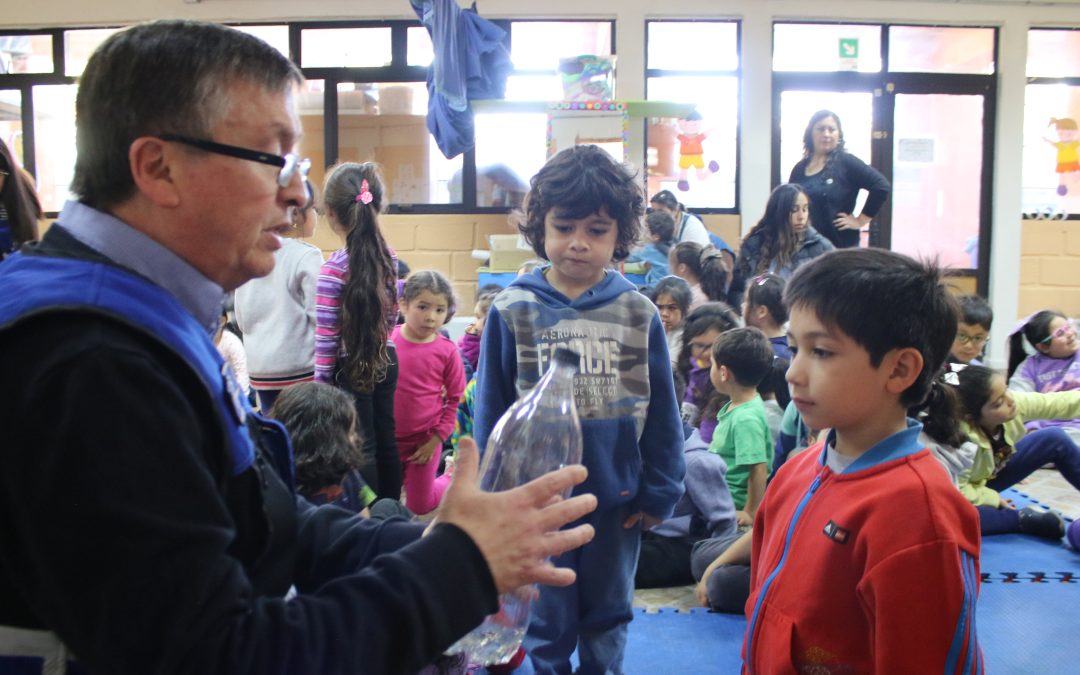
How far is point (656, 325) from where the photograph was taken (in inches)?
82.8

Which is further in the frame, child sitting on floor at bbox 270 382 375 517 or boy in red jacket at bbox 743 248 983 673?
child sitting on floor at bbox 270 382 375 517

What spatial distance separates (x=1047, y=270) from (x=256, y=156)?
8460mm

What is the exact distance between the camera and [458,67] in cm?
645

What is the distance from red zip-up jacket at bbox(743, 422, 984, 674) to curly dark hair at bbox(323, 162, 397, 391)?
6.34ft

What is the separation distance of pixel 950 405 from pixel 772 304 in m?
1.17

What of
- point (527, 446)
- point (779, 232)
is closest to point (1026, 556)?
point (779, 232)

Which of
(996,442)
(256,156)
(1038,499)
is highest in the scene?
(256,156)

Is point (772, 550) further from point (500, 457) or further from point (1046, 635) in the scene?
point (1046, 635)

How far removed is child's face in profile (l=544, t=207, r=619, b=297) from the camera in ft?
6.73

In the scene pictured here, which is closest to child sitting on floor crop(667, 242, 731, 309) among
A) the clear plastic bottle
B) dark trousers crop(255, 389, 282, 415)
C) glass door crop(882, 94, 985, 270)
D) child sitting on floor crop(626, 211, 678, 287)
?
child sitting on floor crop(626, 211, 678, 287)

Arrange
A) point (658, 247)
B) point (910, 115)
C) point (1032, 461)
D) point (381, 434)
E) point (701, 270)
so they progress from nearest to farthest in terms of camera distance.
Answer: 1. point (381, 434)
2. point (1032, 461)
3. point (701, 270)
4. point (658, 247)
5. point (910, 115)

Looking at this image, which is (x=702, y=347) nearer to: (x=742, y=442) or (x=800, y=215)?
(x=742, y=442)

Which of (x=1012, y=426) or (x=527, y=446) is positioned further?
(x=1012, y=426)

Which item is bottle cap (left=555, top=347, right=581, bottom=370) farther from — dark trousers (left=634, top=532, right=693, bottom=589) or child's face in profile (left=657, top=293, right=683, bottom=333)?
child's face in profile (left=657, top=293, right=683, bottom=333)
